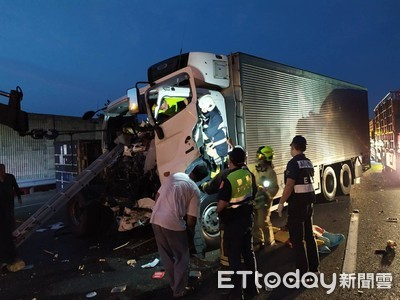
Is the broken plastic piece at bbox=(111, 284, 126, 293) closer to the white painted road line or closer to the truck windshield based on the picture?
the truck windshield

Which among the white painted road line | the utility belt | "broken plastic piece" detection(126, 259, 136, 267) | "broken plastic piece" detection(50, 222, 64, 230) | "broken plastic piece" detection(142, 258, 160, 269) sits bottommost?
"broken plastic piece" detection(126, 259, 136, 267)

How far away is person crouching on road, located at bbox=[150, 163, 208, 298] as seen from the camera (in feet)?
12.3

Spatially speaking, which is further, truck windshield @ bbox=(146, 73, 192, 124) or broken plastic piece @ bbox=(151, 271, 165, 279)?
truck windshield @ bbox=(146, 73, 192, 124)

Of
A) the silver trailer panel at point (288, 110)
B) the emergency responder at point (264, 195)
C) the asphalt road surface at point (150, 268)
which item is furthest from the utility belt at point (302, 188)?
the silver trailer panel at point (288, 110)

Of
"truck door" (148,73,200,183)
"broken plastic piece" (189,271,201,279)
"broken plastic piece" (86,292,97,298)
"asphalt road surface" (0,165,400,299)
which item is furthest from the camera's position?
"truck door" (148,73,200,183)

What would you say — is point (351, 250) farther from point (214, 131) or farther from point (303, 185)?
point (214, 131)

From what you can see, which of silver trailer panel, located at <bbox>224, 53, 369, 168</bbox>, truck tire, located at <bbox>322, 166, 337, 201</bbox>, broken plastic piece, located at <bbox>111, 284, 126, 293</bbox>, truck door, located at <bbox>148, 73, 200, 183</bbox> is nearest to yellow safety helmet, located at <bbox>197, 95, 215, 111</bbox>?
truck door, located at <bbox>148, 73, 200, 183</bbox>

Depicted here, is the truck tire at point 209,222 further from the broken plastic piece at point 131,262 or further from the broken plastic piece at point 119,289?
the broken plastic piece at point 119,289

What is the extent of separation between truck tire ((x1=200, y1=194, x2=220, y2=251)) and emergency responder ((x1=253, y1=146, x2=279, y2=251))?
0.64m

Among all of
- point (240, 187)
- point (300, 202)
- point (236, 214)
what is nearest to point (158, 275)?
point (236, 214)

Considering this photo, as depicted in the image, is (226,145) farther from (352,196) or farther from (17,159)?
(17,159)

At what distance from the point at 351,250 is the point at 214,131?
2.70m

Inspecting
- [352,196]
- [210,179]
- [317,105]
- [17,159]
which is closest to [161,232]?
[210,179]

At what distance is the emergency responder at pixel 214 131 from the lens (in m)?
5.28
